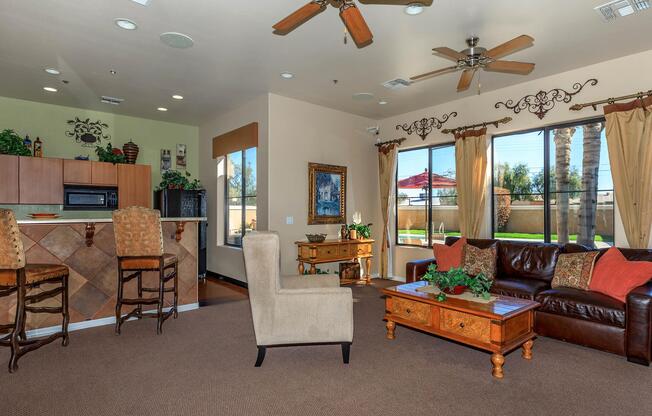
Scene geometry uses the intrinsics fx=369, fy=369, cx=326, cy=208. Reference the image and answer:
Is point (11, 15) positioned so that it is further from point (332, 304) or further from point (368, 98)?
point (368, 98)

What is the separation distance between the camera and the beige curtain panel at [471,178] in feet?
17.8

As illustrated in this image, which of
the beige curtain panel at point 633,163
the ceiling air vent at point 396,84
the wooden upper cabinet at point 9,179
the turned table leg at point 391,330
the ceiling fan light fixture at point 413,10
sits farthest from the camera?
the wooden upper cabinet at point 9,179

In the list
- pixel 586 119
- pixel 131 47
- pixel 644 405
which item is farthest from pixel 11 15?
pixel 586 119

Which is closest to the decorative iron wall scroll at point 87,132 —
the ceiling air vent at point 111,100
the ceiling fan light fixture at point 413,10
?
the ceiling air vent at point 111,100

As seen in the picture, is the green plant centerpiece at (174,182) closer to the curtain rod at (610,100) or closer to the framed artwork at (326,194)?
the framed artwork at (326,194)

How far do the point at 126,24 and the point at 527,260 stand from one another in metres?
5.01

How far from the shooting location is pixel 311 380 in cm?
273

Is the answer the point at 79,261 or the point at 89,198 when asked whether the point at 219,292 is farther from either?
the point at 89,198

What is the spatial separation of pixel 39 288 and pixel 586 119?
6.45 metres

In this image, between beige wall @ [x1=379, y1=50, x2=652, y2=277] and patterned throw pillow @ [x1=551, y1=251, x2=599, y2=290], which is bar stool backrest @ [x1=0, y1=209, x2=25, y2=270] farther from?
patterned throw pillow @ [x1=551, y1=251, x2=599, y2=290]

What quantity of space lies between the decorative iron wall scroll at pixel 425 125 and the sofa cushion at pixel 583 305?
10.6 feet

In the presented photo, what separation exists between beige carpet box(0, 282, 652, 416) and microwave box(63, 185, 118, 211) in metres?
3.16

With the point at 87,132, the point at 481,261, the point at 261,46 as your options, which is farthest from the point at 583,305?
the point at 87,132

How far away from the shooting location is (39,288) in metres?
3.70
